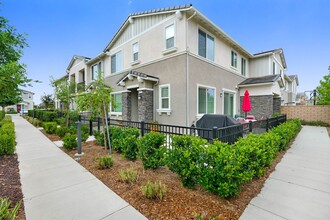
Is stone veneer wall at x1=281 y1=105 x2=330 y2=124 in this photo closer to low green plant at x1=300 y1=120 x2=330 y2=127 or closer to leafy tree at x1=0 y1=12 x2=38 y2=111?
low green plant at x1=300 y1=120 x2=330 y2=127

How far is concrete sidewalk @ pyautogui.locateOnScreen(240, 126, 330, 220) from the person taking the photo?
2684 mm

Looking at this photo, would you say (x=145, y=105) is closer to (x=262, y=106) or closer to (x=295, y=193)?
(x=295, y=193)

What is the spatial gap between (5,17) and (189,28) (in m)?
13.9

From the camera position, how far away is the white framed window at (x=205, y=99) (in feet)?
33.1

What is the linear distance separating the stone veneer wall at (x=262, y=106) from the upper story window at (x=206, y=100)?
568cm

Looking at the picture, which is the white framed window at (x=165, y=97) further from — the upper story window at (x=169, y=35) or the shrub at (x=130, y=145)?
the shrub at (x=130, y=145)

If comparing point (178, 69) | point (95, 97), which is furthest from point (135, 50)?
point (95, 97)

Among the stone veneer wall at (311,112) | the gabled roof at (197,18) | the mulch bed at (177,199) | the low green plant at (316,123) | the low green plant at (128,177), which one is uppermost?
the gabled roof at (197,18)

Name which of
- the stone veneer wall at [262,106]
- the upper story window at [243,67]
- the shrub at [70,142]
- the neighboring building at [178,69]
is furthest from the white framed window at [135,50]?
the stone veneer wall at [262,106]

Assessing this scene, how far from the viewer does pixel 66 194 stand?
3266 millimetres

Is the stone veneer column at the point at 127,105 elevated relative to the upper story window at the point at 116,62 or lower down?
lower down


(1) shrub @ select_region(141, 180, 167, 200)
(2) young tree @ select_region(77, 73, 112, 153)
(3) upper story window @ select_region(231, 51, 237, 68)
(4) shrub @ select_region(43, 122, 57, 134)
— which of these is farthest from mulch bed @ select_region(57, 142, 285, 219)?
(3) upper story window @ select_region(231, 51, 237, 68)

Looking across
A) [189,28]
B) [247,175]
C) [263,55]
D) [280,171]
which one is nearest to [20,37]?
[189,28]

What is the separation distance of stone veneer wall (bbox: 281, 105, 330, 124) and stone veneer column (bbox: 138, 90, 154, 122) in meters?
15.4
